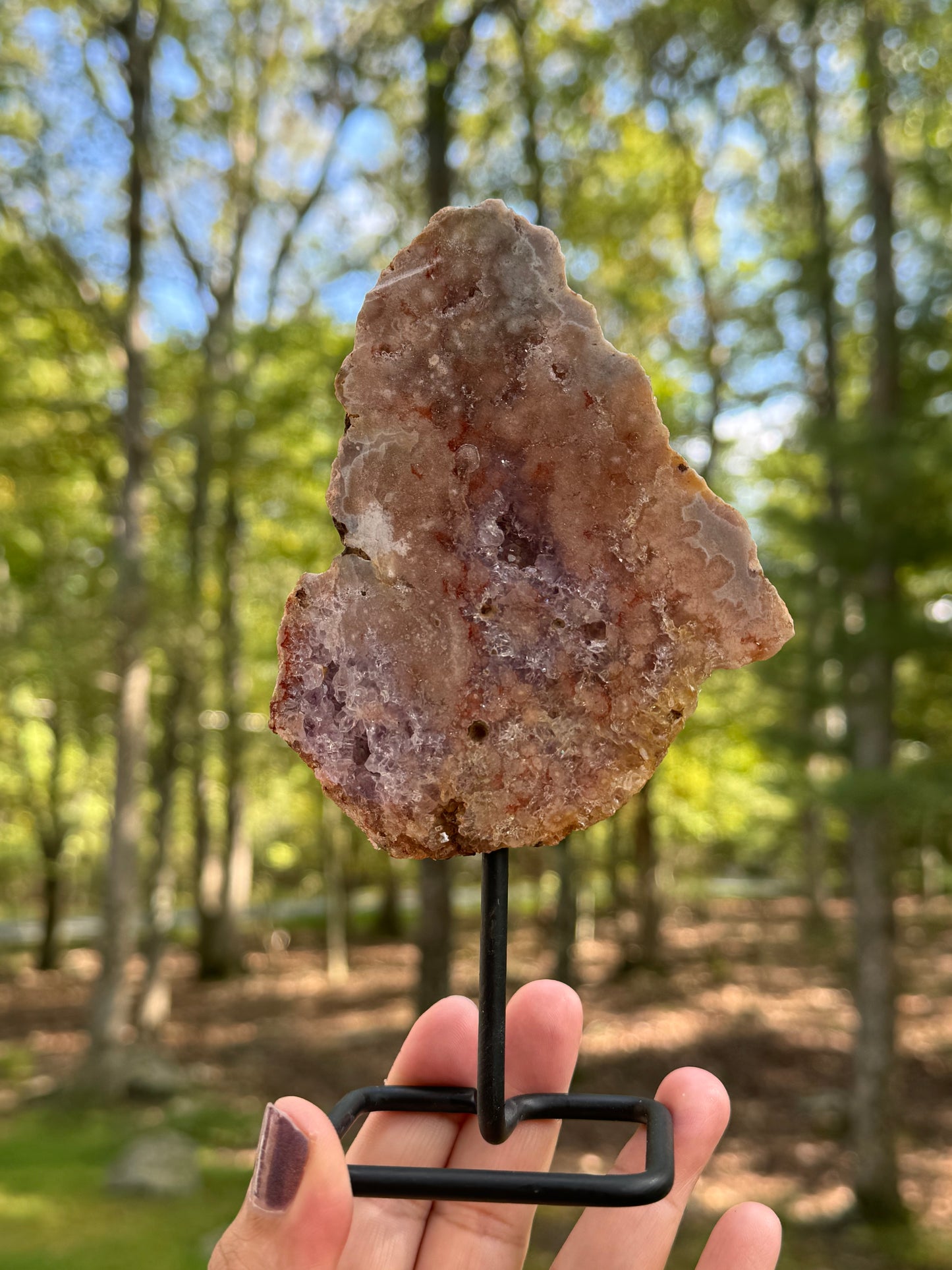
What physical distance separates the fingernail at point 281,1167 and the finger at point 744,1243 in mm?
798

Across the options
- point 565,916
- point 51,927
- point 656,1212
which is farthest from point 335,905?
point 656,1212

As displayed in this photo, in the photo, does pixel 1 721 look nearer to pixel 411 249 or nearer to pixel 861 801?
pixel 861 801

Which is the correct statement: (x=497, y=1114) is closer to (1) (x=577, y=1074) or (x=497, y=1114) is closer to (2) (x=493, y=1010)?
(2) (x=493, y=1010)

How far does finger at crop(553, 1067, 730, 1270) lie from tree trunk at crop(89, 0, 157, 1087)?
707 centimetres

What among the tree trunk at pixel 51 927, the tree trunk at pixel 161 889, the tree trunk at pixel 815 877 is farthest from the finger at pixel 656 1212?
the tree trunk at pixel 815 877

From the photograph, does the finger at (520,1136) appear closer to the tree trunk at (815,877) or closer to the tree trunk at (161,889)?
the tree trunk at (161,889)

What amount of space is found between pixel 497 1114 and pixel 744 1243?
1.59 ft

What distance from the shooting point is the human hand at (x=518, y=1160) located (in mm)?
1743

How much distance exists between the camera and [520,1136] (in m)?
1.92

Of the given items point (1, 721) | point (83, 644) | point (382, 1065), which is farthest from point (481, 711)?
point (1, 721)

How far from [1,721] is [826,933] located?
13.4m

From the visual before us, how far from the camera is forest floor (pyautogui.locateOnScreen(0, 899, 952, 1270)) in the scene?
20.3 ft

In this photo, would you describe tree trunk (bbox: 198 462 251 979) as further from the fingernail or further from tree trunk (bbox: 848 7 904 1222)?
the fingernail

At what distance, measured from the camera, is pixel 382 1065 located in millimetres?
10031
